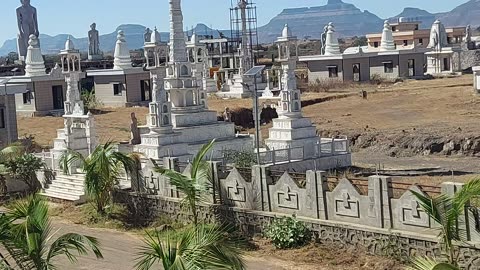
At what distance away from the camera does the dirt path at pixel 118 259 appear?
651 inches

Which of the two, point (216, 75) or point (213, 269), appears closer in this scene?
point (213, 269)

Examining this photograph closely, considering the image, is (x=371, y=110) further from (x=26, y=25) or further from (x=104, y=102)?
(x=26, y=25)

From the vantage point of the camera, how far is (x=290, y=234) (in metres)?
17.6

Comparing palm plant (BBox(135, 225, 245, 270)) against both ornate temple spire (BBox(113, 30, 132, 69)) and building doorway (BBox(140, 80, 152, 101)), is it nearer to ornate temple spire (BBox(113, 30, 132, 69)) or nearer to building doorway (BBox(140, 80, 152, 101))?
building doorway (BBox(140, 80, 152, 101))

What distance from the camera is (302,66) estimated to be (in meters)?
85.1

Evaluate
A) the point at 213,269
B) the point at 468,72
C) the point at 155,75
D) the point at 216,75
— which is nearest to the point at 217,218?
the point at 155,75

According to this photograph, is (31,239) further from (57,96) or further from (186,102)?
(57,96)

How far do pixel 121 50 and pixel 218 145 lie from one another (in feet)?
89.9

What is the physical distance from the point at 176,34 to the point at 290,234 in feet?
43.5

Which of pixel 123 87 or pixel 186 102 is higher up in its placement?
pixel 123 87

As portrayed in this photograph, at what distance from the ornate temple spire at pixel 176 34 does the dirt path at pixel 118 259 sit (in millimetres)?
10133

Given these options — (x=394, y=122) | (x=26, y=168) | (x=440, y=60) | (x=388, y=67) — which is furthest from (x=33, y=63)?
(x=440, y=60)

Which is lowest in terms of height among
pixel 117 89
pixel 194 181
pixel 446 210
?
pixel 194 181

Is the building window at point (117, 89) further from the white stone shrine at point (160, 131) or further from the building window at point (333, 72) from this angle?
the white stone shrine at point (160, 131)
